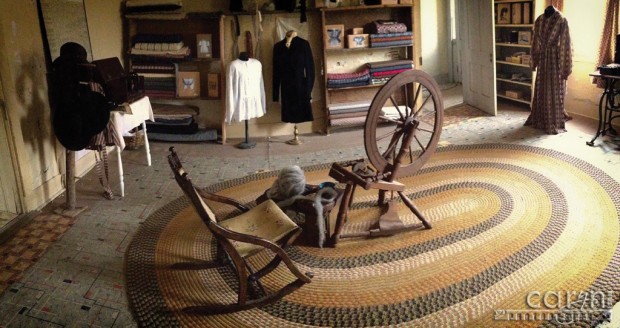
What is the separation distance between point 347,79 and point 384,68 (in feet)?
1.61

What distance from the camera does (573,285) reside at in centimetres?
286

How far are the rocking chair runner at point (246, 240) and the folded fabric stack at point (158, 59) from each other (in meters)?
3.33

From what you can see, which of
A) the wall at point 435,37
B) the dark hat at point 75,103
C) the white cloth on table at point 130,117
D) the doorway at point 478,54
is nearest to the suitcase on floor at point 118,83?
the white cloth on table at point 130,117

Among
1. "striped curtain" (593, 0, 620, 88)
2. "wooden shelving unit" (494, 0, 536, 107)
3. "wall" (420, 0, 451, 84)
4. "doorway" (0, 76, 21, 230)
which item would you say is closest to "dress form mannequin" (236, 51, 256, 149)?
"doorway" (0, 76, 21, 230)

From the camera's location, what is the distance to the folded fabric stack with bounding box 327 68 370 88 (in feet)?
21.4

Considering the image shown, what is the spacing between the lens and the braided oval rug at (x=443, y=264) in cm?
271

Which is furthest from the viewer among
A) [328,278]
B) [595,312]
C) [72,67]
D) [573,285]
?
[72,67]

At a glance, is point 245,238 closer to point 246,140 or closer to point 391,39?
point 246,140

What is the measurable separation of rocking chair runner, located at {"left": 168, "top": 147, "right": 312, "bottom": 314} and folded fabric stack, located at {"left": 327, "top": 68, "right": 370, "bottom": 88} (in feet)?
11.2

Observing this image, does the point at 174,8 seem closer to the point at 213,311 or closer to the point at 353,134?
the point at 353,134

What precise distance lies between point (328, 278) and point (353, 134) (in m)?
3.66

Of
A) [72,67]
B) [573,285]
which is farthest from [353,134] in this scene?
[573,285]

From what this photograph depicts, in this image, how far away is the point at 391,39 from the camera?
255 inches

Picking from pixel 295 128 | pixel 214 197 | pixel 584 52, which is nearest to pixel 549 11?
pixel 584 52
